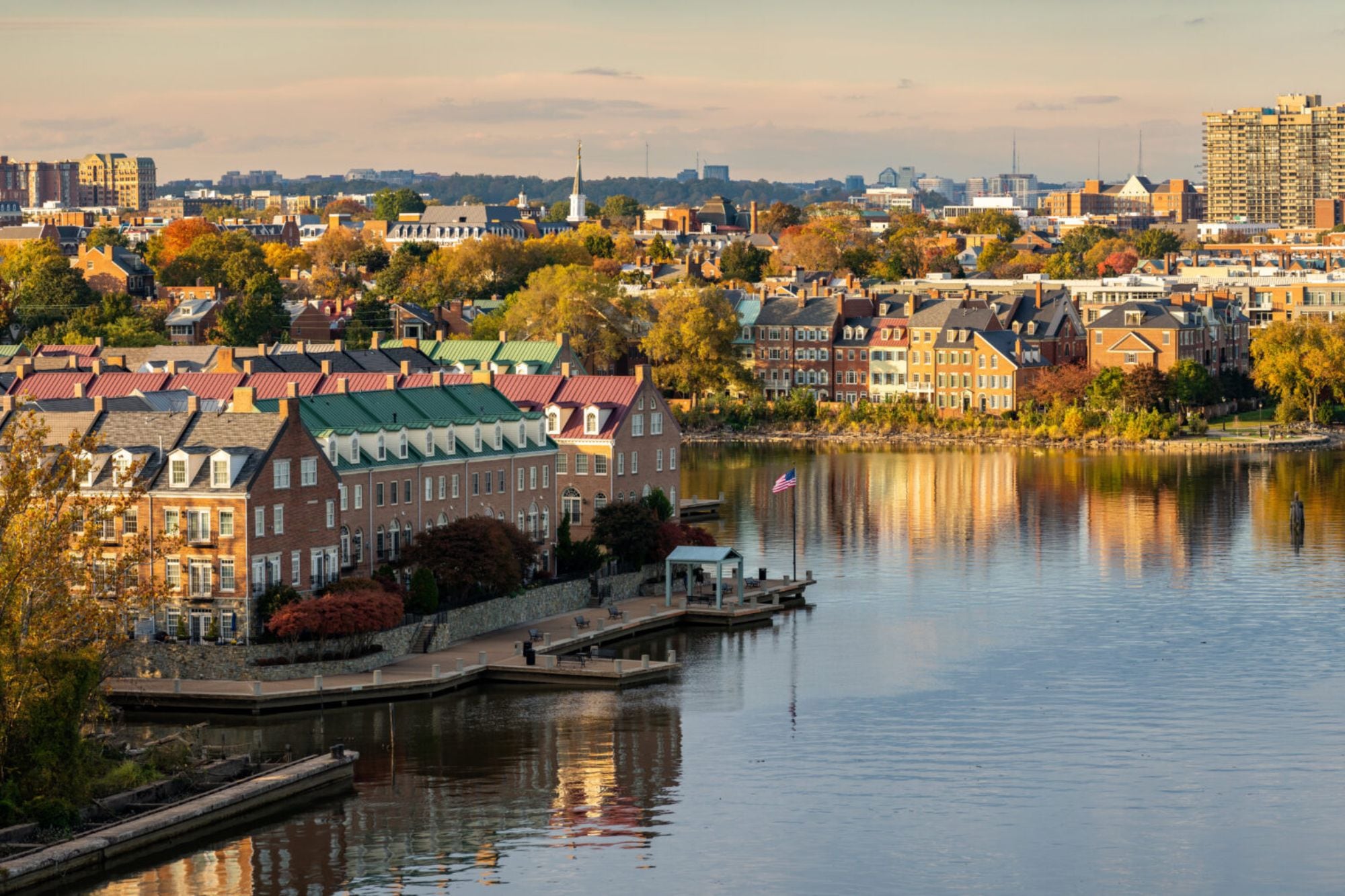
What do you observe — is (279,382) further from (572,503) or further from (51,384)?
(51,384)

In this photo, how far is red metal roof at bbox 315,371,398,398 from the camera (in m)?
78.5

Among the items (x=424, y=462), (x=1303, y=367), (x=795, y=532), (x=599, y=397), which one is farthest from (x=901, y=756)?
(x=1303, y=367)

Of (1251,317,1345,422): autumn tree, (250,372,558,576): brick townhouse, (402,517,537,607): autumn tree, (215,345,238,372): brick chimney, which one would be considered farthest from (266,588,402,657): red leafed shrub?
(1251,317,1345,422): autumn tree

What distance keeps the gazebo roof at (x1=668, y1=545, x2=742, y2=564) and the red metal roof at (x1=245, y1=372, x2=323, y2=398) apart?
14.7m

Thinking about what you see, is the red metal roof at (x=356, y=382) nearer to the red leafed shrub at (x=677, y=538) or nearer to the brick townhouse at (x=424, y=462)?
the brick townhouse at (x=424, y=462)

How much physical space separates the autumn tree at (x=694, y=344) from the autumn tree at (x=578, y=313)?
210 centimetres

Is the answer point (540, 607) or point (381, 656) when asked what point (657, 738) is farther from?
point (540, 607)

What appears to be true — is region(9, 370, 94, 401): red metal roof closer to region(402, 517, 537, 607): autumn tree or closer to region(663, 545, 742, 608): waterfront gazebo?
region(402, 517, 537, 607): autumn tree

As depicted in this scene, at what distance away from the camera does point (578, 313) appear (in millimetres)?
139500

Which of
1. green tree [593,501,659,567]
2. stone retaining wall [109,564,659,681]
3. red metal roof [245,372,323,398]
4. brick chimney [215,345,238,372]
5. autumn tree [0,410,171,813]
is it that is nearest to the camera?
autumn tree [0,410,171,813]

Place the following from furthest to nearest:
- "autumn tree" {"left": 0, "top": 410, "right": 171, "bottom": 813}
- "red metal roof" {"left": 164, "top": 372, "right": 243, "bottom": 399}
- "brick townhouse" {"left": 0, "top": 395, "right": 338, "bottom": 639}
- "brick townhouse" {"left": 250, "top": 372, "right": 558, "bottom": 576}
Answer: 1. "red metal roof" {"left": 164, "top": 372, "right": 243, "bottom": 399}
2. "brick townhouse" {"left": 250, "top": 372, "right": 558, "bottom": 576}
3. "brick townhouse" {"left": 0, "top": 395, "right": 338, "bottom": 639}
4. "autumn tree" {"left": 0, "top": 410, "right": 171, "bottom": 813}

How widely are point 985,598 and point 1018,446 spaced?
60397 millimetres

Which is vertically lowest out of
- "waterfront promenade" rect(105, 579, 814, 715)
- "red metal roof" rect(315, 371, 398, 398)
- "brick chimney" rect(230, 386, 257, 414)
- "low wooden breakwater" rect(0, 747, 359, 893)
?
"low wooden breakwater" rect(0, 747, 359, 893)

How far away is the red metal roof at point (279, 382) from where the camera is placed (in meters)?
79.6
